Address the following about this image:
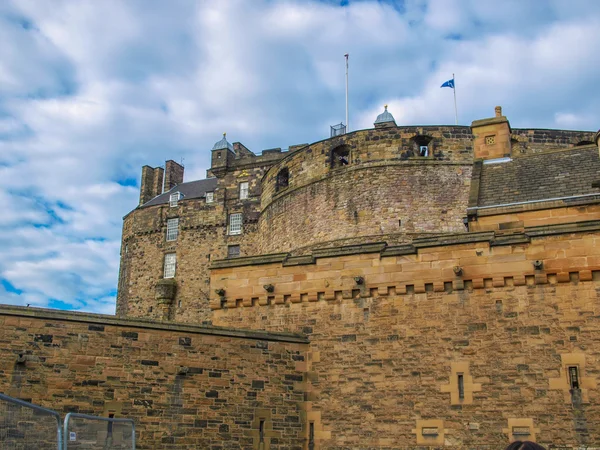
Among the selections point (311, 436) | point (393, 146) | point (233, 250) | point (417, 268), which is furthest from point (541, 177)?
point (233, 250)

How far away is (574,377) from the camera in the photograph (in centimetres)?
1238

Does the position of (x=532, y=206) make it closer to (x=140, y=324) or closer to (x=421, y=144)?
(x=140, y=324)

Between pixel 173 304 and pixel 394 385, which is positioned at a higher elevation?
pixel 173 304

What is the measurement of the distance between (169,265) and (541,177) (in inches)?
1073

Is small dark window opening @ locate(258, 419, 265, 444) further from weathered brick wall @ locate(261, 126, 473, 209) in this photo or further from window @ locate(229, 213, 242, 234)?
window @ locate(229, 213, 242, 234)

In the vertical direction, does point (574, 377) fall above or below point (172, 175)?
below

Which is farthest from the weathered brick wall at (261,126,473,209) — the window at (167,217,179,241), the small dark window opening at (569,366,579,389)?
the window at (167,217,179,241)

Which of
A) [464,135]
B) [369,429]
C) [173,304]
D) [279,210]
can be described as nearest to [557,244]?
[369,429]

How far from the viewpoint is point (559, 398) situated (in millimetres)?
12320

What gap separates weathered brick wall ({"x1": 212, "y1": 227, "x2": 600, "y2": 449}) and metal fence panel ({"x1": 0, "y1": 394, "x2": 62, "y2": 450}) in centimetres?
780

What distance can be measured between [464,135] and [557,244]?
14.2 meters

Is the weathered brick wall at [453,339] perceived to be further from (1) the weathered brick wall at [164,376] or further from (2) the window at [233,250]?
(2) the window at [233,250]

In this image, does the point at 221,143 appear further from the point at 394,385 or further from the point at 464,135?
the point at 394,385

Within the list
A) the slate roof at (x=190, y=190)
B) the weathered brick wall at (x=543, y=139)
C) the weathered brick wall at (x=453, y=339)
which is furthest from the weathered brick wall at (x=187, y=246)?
the weathered brick wall at (x=453, y=339)
